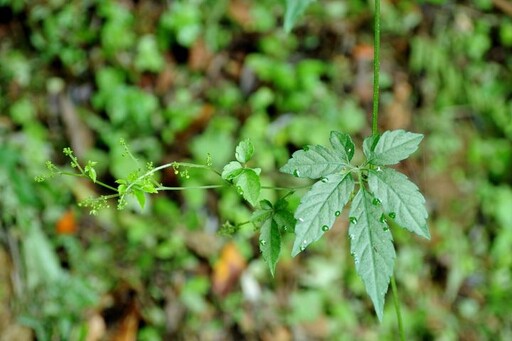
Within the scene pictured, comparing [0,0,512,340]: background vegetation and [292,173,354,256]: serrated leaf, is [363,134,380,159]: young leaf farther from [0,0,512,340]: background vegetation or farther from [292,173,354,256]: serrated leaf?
[0,0,512,340]: background vegetation

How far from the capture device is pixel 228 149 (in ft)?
10.6

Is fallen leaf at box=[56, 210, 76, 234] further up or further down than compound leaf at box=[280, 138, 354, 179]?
further down

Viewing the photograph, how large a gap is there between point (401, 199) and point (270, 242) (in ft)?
Answer: 1.00

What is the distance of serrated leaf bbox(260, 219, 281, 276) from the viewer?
1.29 metres

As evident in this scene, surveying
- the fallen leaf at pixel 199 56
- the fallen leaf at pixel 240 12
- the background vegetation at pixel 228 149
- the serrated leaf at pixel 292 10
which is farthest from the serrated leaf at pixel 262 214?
the fallen leaf at pixel 240 12

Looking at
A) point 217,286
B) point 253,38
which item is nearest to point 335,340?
point 217,286

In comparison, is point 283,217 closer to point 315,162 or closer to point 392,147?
point 315,162

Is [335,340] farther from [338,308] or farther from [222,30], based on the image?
[222,30]

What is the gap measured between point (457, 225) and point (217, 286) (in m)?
1.58

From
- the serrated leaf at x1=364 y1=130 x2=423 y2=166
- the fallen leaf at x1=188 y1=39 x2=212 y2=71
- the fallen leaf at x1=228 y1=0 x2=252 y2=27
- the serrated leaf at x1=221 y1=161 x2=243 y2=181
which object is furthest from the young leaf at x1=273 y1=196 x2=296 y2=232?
the fallen leaf at x1=228 y1=0 x2=252 y2=27

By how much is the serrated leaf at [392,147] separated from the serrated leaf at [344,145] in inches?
1.5

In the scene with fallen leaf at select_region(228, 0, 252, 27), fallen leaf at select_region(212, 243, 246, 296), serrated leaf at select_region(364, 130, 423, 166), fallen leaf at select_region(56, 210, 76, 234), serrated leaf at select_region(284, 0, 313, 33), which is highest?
serrated leaf at select_region(284, 0, 313, 33)

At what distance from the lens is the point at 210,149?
3.20 metres

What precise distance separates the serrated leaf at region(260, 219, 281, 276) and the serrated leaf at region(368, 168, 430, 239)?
0.78 ft
